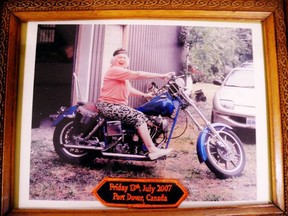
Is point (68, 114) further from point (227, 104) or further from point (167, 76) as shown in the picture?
point (227, 104)

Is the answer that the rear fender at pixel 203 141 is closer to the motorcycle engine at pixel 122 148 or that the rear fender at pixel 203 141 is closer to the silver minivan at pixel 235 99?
the silver minivan at pixel 235 99

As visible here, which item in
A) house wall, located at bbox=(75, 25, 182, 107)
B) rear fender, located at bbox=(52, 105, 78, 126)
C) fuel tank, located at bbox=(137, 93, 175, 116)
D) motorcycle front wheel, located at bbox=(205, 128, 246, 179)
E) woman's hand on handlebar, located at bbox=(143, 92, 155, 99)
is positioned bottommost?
motorcycle front wheel, located at bbox=(205, 128, 246, 179)

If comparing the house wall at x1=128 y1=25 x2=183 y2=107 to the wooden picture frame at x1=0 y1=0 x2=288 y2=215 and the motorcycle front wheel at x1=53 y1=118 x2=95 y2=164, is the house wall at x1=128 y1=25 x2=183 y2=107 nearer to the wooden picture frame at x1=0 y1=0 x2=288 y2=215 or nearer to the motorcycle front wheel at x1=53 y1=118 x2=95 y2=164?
the wooden picture frame at x1=0 y1=0 x2=288 y2=215

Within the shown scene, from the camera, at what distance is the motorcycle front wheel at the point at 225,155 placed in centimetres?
104

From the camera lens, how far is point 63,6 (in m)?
1.05

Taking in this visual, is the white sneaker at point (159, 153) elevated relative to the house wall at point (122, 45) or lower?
lower

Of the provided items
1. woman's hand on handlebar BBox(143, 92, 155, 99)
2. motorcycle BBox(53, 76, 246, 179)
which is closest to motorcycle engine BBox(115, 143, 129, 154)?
motorcycle BBox(53, 76, 246, 179)

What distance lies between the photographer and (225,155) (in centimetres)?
107

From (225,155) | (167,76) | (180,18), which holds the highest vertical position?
(180,18)

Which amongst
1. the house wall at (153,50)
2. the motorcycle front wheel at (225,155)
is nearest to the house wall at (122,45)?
the house wall at (153,50)

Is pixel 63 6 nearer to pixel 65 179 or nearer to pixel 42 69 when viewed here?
pixel 42 69

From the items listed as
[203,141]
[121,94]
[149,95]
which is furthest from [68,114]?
[203,141]

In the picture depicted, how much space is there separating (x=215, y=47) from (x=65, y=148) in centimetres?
85

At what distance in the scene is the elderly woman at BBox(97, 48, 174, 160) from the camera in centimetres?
106
